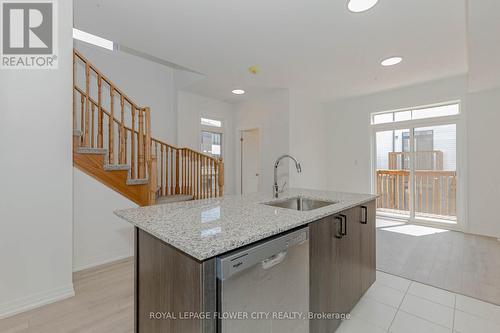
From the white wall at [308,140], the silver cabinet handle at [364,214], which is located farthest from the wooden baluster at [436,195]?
the silver cabinet handle at [364,214]

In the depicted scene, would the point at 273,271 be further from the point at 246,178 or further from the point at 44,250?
the point at 246,178

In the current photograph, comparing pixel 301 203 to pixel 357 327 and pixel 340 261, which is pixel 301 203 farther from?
pixel 357 327

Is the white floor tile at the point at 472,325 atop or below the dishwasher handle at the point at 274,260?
below

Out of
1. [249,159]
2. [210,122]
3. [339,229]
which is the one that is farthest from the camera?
[249,159]

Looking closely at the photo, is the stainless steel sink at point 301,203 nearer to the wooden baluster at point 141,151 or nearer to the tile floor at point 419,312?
the tile floor at point 419,312

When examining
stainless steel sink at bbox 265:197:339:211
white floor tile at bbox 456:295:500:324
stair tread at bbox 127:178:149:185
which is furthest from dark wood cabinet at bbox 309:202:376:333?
stair tread at bbox 127:178:149:185

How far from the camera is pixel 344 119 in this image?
540cm

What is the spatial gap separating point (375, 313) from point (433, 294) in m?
0.72

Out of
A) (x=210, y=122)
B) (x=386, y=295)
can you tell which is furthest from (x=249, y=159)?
(x=386, y=295)

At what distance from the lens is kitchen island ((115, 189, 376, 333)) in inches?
35.3

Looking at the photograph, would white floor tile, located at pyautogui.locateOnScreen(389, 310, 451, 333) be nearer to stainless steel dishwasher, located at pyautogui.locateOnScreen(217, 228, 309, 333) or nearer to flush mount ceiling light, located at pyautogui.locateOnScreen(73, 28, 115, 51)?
stainless steel dishwasher, located at pyautogui.locateOnScreen(217, 228, 309, 333)

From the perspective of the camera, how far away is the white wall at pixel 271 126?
458cm

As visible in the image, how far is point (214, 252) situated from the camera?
0.85m

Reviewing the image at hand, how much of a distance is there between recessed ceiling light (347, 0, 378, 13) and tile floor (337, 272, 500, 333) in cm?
266
